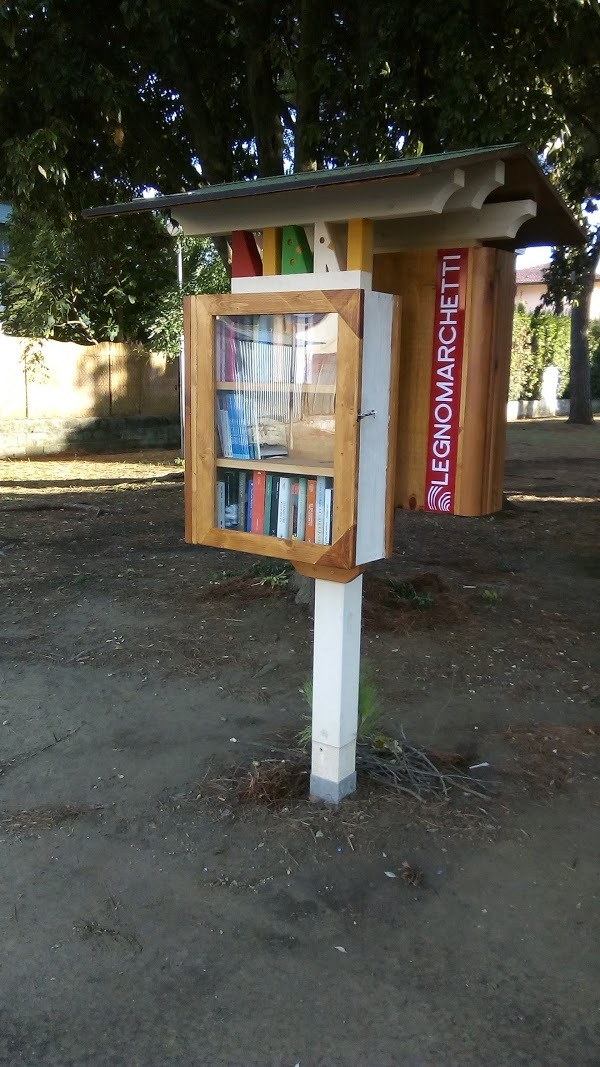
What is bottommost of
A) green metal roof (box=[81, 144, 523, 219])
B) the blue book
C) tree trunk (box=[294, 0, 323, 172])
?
the blue book

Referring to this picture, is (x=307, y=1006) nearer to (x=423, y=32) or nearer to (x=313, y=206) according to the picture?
(x=313, y=206)

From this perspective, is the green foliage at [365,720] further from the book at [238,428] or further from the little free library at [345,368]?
the book at [238,428]

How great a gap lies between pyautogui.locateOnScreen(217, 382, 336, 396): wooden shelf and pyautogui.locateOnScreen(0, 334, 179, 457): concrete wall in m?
11.9

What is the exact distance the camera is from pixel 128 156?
26.0ft

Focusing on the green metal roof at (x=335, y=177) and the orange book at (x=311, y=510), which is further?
the orange book at (x=311, y=510)

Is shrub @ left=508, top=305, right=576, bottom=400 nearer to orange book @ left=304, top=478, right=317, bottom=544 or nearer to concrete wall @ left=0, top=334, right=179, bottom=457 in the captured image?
concrete wall @ left=0, top=334, right=179, bottom=457

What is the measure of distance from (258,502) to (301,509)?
208 millimetres

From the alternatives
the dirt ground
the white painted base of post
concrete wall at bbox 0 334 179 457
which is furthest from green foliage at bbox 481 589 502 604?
concrete wall at bbox 0 334 179 457

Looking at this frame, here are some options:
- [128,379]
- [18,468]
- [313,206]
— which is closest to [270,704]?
[313,206]

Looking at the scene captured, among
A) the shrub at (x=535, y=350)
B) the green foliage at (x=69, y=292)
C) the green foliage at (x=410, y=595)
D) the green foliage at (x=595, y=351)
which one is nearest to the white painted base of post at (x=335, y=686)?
the green foliage at (x=410, y=595)

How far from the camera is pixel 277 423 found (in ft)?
11.3

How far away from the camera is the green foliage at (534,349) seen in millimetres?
26719

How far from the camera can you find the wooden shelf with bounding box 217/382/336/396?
322 cm

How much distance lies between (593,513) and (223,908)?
9.06m
